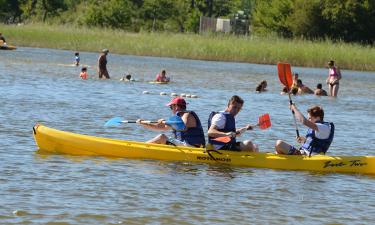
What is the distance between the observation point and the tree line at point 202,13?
74062 mm

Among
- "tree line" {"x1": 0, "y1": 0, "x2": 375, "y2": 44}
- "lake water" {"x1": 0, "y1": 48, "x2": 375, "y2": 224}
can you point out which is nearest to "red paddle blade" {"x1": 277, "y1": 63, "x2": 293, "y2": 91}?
"lake water" {"x1": 0, "y1": 48, "x2": 375, "y2": 224}

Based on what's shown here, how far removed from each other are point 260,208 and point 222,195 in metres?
0.87

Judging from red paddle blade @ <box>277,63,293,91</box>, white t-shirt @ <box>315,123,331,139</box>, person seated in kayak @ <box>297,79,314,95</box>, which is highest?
red paddle blade @ <box>277,63,293,91</box>

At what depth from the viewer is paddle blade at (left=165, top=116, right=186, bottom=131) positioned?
14359 mm

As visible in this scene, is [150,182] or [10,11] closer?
[150,182]

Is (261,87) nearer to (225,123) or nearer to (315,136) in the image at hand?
(315,136)

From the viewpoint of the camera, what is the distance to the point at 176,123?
566 inches

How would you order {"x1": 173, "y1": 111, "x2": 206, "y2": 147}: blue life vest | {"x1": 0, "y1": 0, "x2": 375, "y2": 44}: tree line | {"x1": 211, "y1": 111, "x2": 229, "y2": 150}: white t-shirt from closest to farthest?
1. {"x1": 211, "y1": 111, "x2": 229, "y2": 150}: white t-shirt
2. {"x1": 173, "y1": 111, "x2": 206, "y2": 147}: blue life vest
3. {"x1": 0, "y1": 0, "x2": 375, "y2": 44}: tree line

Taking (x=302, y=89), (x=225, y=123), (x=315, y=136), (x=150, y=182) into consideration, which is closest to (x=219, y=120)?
(x=225, y=123)

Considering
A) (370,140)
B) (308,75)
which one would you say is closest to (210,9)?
(308,75)

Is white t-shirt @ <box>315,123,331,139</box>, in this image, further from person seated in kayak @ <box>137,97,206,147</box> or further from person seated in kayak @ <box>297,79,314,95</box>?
person seated in kayak @ <box>297,79,314,95</box>

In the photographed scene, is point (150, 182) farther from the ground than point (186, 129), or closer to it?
closer to it

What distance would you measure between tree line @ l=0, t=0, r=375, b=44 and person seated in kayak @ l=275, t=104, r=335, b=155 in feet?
159

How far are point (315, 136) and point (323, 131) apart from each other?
182 mm
